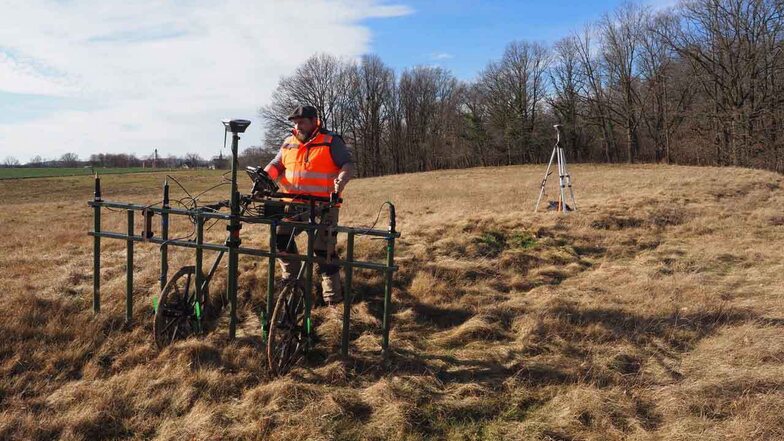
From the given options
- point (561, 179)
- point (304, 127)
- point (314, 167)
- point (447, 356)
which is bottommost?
point (447, 356)

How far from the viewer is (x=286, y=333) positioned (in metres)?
4.35

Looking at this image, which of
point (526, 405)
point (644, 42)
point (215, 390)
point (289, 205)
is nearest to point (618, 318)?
point (526, 405)

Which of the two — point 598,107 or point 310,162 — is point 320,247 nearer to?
point 310,162

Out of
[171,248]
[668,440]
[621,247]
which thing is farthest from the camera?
[621,247]

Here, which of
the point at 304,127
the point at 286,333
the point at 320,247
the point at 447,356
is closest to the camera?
the point at 286,333

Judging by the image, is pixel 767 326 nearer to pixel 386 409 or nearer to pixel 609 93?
pixel 386 409

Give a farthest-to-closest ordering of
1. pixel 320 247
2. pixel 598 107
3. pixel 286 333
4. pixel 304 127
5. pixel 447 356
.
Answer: pixel 598 107
pixel 320 247
pixel 304 127
pixel 447 356
pixel 286 333

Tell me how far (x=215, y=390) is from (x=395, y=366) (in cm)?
147

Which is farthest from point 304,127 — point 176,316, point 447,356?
point 447,356

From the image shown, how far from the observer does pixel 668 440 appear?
10.9 ft

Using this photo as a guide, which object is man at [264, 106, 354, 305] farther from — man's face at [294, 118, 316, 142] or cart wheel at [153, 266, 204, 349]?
cart wheel at [153, 266, 204, 349]

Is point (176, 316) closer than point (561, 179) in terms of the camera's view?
Yes

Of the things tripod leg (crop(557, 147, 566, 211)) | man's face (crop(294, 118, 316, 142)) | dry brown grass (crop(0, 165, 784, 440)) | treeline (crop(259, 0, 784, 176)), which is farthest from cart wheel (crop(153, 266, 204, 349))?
treeline (crop(259, 0, 784, 176))

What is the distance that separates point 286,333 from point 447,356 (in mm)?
1472
